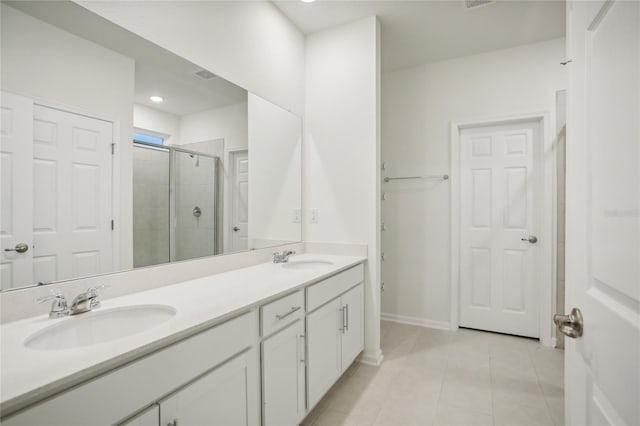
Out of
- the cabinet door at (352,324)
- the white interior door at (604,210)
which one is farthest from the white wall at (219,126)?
the white interior door at (604,210)

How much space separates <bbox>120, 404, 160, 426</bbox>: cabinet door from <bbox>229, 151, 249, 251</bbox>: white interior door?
3.87ft

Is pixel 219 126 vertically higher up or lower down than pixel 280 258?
higher up

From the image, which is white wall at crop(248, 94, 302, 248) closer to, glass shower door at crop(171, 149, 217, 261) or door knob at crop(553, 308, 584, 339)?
glass shower door at crop(171, 149, 217, 261)

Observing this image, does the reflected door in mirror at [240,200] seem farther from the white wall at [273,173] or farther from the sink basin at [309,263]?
the sink basin at [309,263]

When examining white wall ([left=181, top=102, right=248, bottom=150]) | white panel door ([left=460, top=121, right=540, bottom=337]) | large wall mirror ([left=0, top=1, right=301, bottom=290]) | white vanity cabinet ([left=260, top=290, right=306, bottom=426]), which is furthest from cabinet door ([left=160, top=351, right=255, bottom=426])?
white panel door ([left=460, top=121, right=540, bottom=337])

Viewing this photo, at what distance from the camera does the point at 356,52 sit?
254cm

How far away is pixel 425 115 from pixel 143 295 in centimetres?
300

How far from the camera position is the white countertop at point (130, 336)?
0.68 metres

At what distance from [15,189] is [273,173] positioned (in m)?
1.54

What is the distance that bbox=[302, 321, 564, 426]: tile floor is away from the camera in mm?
1825

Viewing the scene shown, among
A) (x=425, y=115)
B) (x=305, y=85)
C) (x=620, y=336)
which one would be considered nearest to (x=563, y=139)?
(x=425, y=115)

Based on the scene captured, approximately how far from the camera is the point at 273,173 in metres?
2.44

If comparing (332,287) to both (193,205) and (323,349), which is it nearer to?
(323,349)

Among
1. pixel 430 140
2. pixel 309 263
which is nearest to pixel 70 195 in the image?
pixel 309 263
